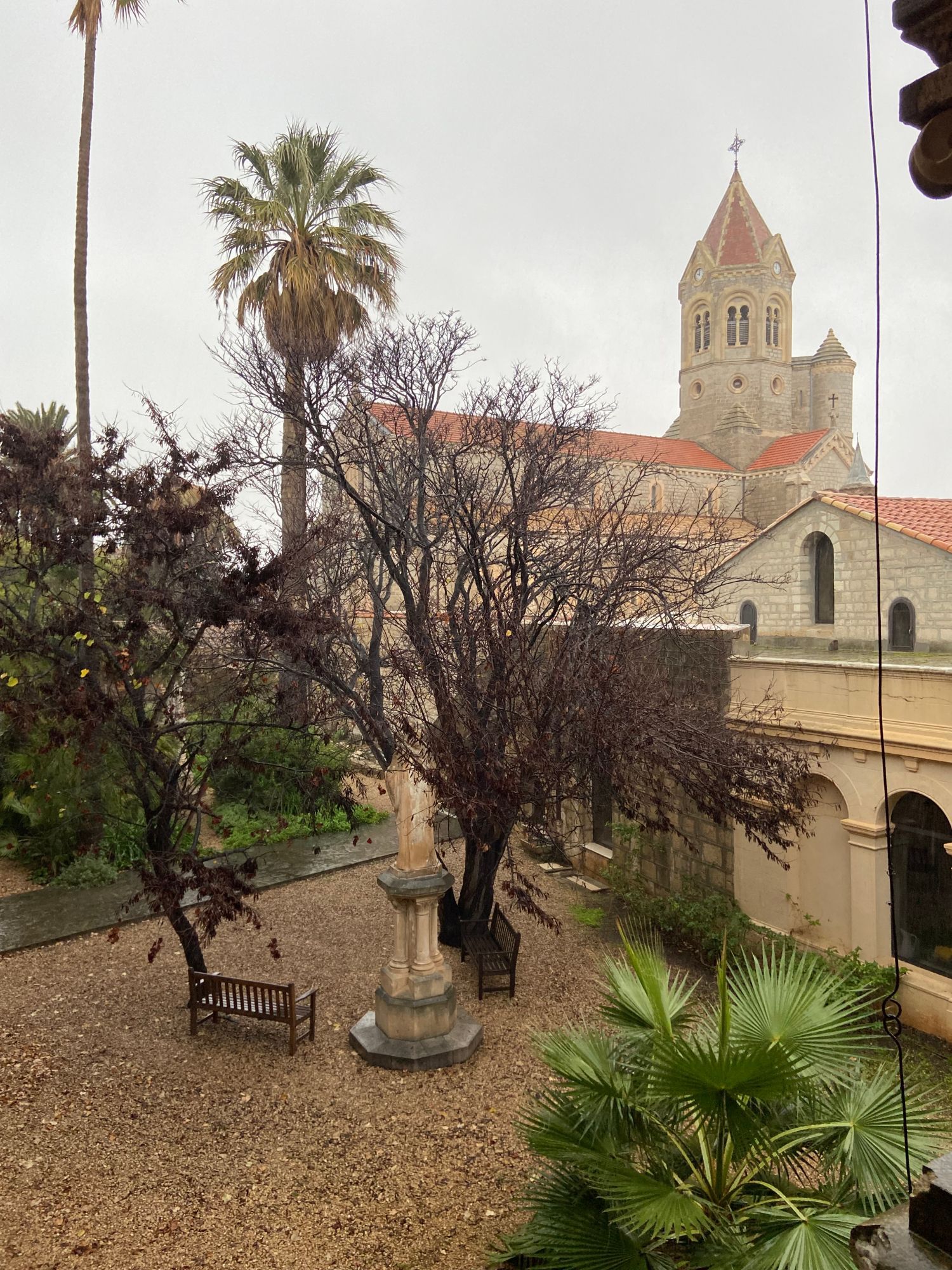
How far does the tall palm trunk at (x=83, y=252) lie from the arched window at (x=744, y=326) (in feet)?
155

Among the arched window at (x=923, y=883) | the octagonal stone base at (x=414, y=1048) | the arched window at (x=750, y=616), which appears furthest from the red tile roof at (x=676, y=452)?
the octagonal stone base at (x=414, y=1048)

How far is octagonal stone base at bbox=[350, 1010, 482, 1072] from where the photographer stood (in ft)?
22.9

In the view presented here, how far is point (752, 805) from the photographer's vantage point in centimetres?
Result: 810

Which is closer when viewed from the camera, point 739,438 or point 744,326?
point 739,438

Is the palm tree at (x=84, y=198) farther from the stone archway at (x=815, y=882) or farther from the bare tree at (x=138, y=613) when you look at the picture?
the stone archway at (x=815, y=882)

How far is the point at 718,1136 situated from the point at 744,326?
56.5 m

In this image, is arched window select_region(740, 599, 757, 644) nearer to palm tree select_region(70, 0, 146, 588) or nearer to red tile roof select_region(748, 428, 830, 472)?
palm tree select_region(70, 0, 146, 588)

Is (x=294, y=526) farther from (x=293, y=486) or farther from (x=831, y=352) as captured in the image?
(x=831, y=352)

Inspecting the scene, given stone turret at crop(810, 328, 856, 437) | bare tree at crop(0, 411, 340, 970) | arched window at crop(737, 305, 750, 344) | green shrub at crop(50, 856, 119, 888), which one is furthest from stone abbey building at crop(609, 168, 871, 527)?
bare tree at crop(0, 411, 340, 970)

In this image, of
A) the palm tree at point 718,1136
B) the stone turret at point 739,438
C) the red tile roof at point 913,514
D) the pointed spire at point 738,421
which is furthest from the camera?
the pointed spire at point 738,421

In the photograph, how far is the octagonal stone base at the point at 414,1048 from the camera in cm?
698

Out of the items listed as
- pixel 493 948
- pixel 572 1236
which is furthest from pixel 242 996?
pixel 572 1236

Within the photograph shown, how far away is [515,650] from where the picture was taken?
7922 millimetres

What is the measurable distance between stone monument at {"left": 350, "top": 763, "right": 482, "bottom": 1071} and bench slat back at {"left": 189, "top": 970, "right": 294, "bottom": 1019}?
780 millimetres
